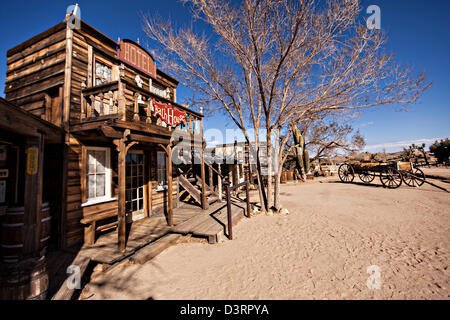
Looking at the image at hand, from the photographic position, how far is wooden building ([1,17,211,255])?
14.0ft

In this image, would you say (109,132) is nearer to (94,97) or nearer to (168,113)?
(94,97)

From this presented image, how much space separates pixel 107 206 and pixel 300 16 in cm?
797

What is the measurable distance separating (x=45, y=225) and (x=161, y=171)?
3.88 m

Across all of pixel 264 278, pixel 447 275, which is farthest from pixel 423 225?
pixel 264 278

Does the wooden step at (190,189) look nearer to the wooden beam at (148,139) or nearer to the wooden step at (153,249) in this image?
the wooden step at (153,249)

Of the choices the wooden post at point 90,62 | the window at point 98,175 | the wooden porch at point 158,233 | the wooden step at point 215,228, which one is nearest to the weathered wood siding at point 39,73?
the wooden post at point 90,62

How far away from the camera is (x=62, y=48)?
483 centimetres

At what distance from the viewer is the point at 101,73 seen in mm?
5676

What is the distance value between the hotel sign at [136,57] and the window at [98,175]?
325 cm

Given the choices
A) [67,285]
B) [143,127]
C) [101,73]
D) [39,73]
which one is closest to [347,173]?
[143,127]

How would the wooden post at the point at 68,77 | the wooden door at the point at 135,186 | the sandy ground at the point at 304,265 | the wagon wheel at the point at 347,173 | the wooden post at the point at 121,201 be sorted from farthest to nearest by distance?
the wagon wheel at the point at 347,173, the wooden door at the point at 135,186, the wooden post at the point at 68,77, the wooden post at the point at 121,201, the sandy ground at the point at 304,265

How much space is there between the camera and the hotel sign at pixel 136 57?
615 centimetres

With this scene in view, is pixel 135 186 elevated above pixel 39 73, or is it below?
below

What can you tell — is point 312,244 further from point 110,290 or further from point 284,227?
point 110,290
